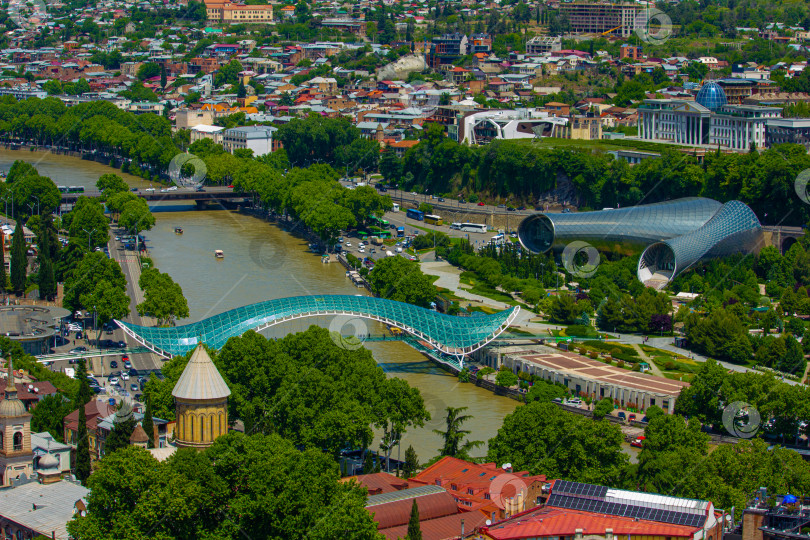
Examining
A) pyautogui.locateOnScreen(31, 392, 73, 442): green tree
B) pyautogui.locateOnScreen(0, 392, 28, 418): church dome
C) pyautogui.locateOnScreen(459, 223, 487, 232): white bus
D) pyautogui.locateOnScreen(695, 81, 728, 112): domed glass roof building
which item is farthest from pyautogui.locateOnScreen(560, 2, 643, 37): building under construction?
pyautogui.locateOnScreen(0, 392, 28, 418): church dome

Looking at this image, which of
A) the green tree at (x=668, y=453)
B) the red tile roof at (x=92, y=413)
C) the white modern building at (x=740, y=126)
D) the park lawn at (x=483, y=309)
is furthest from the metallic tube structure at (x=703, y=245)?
the red tile roof at (x=92, y=413)

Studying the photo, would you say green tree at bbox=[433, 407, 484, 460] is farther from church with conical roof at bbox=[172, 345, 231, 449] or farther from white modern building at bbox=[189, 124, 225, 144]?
white modern building at bbox=[189, 124, 225, 144]

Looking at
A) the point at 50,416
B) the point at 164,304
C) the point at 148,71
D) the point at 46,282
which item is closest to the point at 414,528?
the point at 50,416

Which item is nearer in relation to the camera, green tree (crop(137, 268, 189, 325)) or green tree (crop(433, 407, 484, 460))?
green tree (crop(433, 407, 484, 460))

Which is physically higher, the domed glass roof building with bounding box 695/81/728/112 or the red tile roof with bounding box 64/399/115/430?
the domed glass roof building with bounding box 695/81/728/112

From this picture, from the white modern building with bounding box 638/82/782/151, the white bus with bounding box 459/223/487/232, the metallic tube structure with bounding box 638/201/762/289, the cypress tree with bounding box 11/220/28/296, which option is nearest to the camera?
the cypress tree with bounding box 11/220/28/296

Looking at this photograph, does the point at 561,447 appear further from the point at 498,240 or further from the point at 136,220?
the point at 136,220
